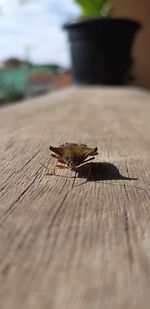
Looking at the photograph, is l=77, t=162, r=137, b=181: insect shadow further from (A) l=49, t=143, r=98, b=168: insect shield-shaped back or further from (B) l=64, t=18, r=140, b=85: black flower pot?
(B) l=64, t=18, r=140, b=85: black flower pot

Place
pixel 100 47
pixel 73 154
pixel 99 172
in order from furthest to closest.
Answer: pixel 100 47, pixel 73 154, pixel 99 172

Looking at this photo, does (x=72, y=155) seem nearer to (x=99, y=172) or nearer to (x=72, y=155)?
(x=72, y=155)

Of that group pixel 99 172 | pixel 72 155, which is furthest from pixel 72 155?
pixel 99 172

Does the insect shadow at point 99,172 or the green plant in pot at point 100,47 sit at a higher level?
the insect shadow at point 99,172

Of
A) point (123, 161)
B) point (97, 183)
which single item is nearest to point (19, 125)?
point (123, 161)

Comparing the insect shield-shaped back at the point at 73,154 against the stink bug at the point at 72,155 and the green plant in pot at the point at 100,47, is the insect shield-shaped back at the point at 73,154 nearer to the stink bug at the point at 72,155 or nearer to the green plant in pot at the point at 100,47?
the stink bug at the point at 72,155

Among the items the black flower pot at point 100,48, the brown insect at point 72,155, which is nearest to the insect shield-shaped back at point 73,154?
the brown insect at point 72,155

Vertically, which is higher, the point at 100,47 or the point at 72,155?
the point at 72,155

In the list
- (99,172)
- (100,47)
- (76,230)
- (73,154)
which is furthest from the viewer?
(100,47)
